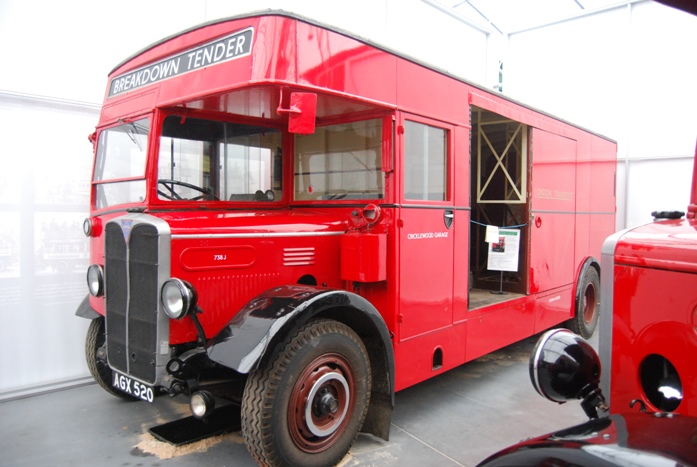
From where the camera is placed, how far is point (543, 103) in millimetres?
10648

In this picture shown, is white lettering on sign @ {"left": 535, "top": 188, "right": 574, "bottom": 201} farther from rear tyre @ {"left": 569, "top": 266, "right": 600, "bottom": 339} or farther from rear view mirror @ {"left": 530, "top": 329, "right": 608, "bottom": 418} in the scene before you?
rear view mirror @ {"left": 530, "top": 329, "right": 608, "bottom": 418}

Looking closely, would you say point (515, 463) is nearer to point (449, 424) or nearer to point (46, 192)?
point (449, 424)

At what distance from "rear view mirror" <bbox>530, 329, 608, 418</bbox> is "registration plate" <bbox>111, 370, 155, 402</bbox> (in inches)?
93.8

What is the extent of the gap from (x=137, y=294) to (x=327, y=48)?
2054 mm

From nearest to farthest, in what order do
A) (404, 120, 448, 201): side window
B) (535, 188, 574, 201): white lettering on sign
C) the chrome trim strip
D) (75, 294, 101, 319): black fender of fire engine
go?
the chrome trim strip < (404, 120, 448, 201): side window < (75, 294, 101, 319): black fender of fire engine < (535, 188, 574, 201): white lettering on sign

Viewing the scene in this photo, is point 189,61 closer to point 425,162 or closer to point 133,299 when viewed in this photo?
point 133,299

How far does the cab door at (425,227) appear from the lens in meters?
4.02

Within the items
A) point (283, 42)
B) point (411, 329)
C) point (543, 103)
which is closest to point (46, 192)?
point (283, 42)

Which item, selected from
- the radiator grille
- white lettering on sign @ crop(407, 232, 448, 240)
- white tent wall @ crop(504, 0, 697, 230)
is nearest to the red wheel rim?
the radiator grille

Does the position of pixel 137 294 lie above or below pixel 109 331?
above

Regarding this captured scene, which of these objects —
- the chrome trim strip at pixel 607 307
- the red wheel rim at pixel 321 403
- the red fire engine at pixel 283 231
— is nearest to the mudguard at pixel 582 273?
the red fire engine at pixel 283 231

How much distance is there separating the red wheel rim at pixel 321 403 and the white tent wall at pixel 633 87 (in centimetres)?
826

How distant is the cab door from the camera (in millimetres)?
4016

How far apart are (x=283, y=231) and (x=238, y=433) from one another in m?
1.62
